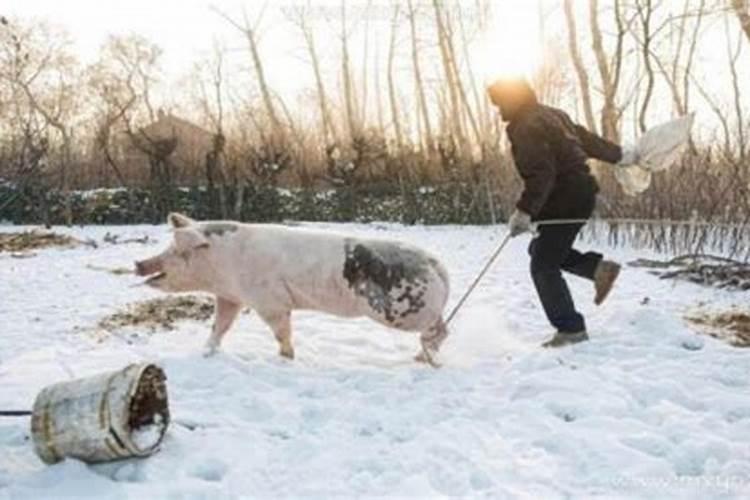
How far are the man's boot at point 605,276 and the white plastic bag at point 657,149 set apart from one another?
2.55 ft

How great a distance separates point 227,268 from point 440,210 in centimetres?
1576

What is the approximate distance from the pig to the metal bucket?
72.6 inches

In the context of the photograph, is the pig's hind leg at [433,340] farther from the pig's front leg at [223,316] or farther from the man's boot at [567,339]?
the pig's front leg at [223,316]

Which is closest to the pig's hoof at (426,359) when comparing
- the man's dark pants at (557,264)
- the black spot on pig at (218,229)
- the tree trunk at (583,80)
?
the man's dark pants at (557,264)

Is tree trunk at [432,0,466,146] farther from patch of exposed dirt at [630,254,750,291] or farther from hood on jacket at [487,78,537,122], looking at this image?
hood on jacket at [487,78,537,122]

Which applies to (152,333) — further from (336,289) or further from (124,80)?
(124,80)

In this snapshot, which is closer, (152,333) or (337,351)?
(337,351)

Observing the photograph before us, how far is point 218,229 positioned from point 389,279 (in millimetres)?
1291

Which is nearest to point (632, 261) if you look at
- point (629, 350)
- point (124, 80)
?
point (629, 350)

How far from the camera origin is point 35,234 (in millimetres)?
16703

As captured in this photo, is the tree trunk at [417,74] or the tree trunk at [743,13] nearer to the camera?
the tree trunk at [743,13]

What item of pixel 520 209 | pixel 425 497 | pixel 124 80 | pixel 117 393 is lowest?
pixel 425 497

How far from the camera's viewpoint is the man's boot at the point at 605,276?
6.03 meters

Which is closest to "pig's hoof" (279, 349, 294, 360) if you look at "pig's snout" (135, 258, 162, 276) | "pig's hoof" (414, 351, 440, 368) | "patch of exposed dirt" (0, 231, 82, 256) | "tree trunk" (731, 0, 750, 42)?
"pig's hoof" (414, 351, 440, 368)
